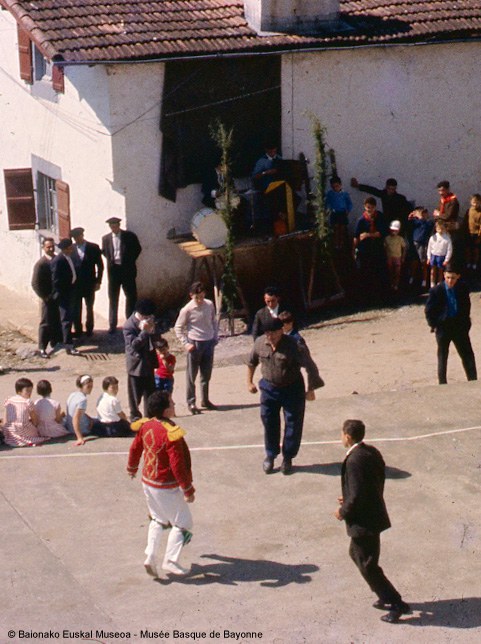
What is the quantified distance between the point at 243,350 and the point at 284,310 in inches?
170

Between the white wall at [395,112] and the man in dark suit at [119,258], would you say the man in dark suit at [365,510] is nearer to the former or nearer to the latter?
the man in dark suit at [119,258]

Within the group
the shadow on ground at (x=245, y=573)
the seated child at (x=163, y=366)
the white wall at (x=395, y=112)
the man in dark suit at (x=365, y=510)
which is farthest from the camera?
the white wall at (x=395, y=112)

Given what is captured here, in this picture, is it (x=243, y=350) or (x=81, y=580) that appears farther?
(x=243, y=350)

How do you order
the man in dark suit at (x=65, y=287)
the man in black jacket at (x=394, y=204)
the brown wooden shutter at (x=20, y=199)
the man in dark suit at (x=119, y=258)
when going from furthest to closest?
the brown wooden shutter at (x=20, y=199)
the man in black jacket at (x=394, y=204)
the man in dark suit at (x=119, y=258)
the man in dark suit at (x=65, y=287)

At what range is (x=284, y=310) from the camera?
12.4m

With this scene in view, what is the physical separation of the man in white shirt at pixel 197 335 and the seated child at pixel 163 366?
492 mm

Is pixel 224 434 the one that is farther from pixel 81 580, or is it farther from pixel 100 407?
pixel 81 580

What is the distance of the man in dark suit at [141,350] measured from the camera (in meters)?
12.5

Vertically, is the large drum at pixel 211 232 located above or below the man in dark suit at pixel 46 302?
above

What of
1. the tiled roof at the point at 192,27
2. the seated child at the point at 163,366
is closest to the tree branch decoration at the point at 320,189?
the tiled roof at the point at 192,27

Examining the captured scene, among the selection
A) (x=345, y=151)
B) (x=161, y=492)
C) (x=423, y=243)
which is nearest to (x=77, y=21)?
(x=345, y=151)

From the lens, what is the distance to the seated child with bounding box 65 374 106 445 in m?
12.1

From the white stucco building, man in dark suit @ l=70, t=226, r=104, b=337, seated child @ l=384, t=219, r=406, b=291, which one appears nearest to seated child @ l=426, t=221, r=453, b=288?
seated child @ l=384, t=219, r=406, b=291

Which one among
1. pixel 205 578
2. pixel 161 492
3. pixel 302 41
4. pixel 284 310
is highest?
pixel 302 41
